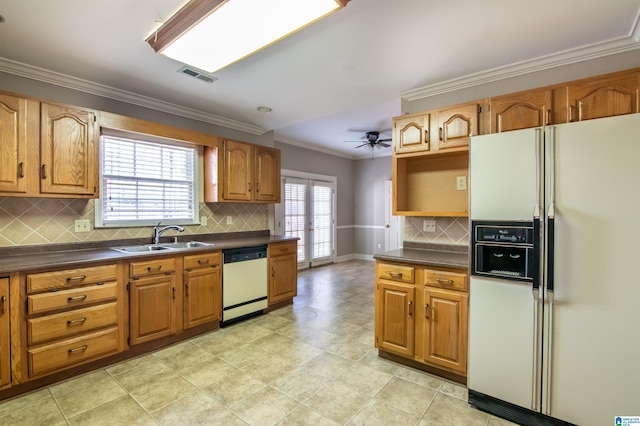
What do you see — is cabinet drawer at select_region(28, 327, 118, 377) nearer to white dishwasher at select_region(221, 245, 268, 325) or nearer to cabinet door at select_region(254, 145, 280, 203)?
white dishwasher at select_region(221, 245, 268, 325)

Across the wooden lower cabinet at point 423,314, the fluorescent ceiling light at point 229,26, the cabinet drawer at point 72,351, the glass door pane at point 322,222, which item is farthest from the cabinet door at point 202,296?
the glass door pane at point 322,222

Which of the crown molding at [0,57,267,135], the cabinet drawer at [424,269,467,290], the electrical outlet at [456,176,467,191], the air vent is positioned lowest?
the cabinet drawer at [424,269,467,290]

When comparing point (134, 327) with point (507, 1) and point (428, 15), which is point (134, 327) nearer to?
point (428, 15)

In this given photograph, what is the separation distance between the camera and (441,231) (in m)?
2.98

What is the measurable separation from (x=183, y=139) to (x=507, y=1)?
3.09 m

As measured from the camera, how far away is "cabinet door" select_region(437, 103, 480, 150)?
99.9 inches

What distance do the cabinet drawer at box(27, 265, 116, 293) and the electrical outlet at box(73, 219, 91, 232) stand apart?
706mm

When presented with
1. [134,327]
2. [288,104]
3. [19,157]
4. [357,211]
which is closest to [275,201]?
[288,104]

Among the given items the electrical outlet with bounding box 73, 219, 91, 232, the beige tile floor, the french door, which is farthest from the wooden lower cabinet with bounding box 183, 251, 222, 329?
the french door

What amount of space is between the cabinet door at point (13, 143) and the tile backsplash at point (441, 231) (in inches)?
133

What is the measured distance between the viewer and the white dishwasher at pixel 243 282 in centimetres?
338

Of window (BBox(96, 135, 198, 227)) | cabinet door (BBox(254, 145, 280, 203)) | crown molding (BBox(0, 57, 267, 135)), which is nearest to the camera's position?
crown molding (BBox(0, 57, 267, 135))

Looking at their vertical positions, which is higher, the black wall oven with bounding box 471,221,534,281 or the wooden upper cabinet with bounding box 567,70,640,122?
the wooden upper cabinet with bounding box 567,70,640,122

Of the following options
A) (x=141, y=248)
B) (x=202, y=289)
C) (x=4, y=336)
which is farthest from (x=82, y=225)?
(x=202, y=289)
